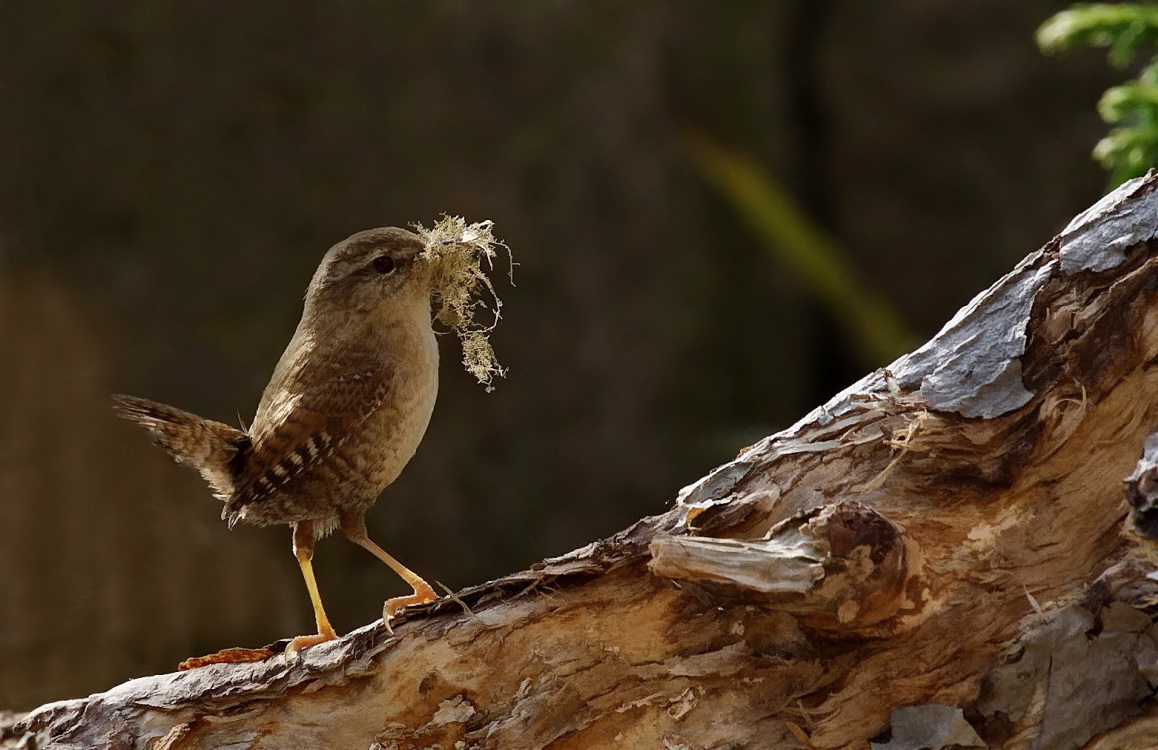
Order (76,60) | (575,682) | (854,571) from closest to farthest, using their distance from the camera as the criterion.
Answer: (854,571)
(575,682)
(76,60)

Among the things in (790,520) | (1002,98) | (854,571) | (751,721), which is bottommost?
(751,721)

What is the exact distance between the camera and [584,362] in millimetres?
7309

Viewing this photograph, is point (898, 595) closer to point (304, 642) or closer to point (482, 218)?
point (304, 642)

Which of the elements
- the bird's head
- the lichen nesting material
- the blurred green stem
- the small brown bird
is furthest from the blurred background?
the lichen nesting material

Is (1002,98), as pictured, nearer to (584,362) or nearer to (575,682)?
(584,362)

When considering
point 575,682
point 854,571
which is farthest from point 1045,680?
point 575,682

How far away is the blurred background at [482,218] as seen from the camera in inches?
209

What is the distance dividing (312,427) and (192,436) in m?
0.35

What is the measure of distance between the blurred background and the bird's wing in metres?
1.67

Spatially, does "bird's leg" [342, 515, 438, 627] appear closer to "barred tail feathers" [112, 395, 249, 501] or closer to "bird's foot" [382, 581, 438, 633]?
"bird's foot" [382, 581, 438, 633]

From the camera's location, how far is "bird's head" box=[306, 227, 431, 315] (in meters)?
3.04

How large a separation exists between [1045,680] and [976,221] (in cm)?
645

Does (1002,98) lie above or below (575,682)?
above

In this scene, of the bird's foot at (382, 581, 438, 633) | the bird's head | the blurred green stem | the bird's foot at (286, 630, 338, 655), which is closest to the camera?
the bird's foot at (286, 630, 338, 655)
